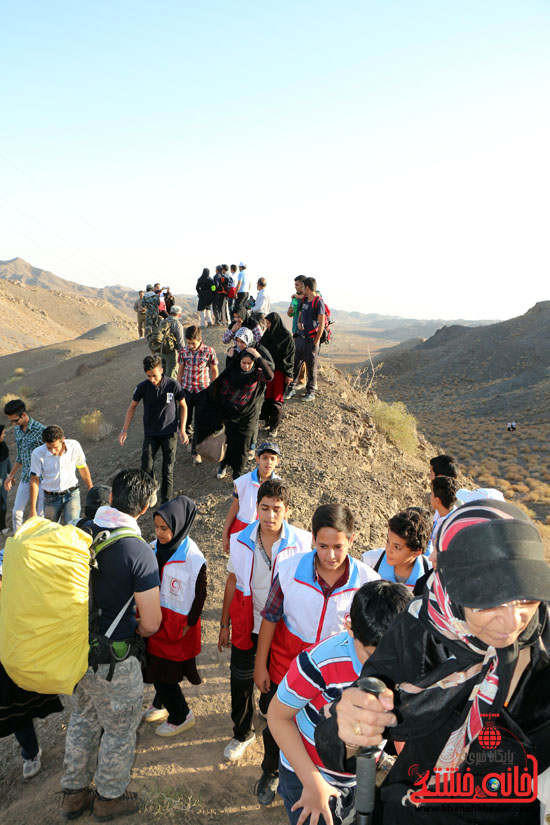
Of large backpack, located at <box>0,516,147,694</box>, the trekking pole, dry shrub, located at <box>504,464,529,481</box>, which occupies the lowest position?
dry shrub, located at <box>504,464,529,481</box>

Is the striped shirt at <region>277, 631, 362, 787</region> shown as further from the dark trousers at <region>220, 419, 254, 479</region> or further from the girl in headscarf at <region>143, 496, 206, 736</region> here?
the dark trousers at <region>220, 419, 254, 479</region>

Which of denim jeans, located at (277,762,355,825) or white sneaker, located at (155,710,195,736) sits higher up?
denim jeans, located at (277,762,355,825)

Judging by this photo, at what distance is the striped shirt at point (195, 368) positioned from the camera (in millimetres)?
6836

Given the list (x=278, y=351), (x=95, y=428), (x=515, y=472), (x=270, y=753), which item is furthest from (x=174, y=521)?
(x=515, y=472)

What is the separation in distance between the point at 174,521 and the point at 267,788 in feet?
5.79

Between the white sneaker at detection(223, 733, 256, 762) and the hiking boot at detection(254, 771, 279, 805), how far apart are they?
328mm

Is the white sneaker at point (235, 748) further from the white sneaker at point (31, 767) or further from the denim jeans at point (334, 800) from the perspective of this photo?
the denim jeans at point (334, 800)

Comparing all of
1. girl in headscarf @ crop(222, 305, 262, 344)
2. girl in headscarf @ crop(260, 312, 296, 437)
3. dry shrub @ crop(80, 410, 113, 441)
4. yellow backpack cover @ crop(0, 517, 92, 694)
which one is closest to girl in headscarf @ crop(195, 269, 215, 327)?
dry shrub @ crop(80, 410, 113, 441)

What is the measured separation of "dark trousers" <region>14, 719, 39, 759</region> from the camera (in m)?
3.26

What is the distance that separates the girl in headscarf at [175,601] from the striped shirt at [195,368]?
360 cm

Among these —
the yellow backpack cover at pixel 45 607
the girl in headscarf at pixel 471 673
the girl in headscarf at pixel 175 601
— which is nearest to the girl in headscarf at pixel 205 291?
the girl in headscarf at pixel 175 601

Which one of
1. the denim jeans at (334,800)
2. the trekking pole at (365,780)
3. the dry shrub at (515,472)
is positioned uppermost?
the trekking pole at (365,780)

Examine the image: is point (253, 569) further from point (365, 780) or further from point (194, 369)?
point (194, 369)

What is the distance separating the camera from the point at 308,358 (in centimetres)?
875
